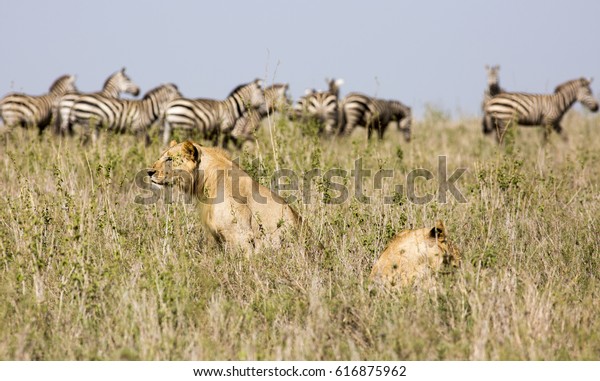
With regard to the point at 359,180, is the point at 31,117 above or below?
above

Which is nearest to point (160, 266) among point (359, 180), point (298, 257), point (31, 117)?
point (298, 257)

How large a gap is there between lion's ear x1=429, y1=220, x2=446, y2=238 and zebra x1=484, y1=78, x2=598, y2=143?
12282 mm

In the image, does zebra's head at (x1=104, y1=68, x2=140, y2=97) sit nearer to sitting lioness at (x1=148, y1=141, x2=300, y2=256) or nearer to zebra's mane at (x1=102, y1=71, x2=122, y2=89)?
zebra's mane at (x1=102, y1=71, x2=122, y2=89)

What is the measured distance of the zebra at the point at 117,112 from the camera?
17.9 m

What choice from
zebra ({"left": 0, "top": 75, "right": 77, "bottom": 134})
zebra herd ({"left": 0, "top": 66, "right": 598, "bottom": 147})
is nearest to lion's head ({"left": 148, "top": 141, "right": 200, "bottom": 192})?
zebra herd ({"left": 0, "top": 66, "right": 598, "bottom": 147})

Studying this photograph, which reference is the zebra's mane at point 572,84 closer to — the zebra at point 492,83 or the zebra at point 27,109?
the zebra at point 492,83

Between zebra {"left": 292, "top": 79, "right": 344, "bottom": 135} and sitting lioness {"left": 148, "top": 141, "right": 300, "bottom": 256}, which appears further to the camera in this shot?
zebra {"left": 292, "top": 79, "right": 344, "bottom": 135}

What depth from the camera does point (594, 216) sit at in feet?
29.7

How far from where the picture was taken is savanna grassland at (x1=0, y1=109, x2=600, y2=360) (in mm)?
5789

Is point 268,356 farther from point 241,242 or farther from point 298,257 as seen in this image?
point 241,242

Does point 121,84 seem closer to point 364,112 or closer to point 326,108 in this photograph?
point 326,108

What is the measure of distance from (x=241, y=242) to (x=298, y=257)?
2.73 ft

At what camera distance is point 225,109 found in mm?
18266

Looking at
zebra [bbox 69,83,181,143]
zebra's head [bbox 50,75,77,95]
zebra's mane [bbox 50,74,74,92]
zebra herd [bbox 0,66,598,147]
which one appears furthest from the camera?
zebra's mane [bbox 50,74,74,92]
